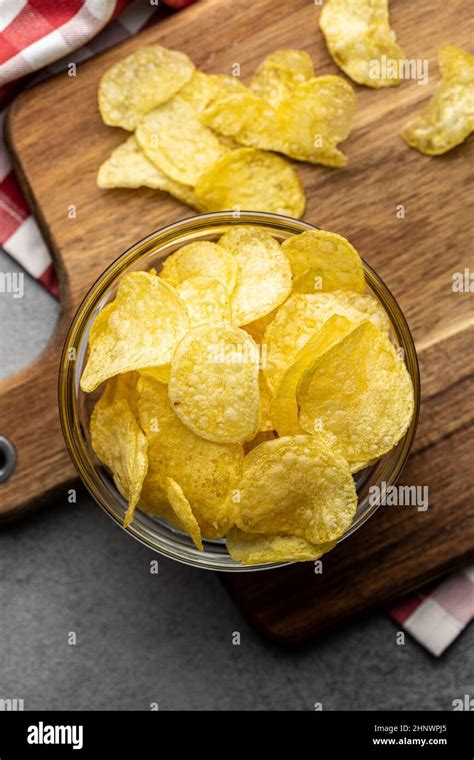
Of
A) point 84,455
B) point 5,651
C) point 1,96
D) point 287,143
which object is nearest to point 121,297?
point 84,455

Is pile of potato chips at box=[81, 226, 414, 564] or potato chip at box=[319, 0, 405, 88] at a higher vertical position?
potato chip at box=[319, 0, 405, 88]

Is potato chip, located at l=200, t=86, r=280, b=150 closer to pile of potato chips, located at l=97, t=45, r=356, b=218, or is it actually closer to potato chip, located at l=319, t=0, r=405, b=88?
pile of potato chips, located at l=97, t=45, r=356, b=218

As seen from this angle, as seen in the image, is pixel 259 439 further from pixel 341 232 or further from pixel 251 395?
pixel 341 232

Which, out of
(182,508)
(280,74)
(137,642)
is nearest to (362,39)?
(280,74)

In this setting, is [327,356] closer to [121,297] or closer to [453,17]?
[121,297]

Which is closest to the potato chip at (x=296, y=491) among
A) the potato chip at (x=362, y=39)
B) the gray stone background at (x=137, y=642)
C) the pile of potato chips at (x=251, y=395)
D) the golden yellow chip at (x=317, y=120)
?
the pile of potato chips at (x=251, y=395)

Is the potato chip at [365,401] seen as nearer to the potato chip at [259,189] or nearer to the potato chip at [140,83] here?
the potato chip at [259,189]

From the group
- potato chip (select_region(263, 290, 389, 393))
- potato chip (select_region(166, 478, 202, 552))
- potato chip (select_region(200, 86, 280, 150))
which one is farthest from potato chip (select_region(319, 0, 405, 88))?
potato chip (select_region(166, 478, 202, 552))
